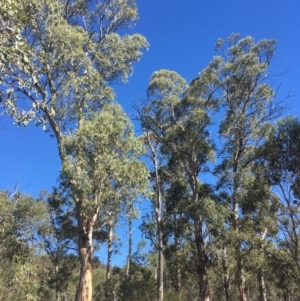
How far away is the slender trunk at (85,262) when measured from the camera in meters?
11.5

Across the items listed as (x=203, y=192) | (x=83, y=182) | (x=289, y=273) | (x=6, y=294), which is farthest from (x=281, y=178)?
(x=6, y=294)

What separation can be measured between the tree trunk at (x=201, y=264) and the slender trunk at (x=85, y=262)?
21.2ft

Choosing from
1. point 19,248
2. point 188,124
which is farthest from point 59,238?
point 188,124

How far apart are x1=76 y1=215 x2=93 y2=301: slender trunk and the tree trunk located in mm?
6471

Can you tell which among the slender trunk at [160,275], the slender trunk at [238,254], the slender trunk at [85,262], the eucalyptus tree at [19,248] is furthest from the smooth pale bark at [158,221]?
the slender trunk at [85,262]

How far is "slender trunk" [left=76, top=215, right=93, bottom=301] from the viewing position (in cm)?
1155

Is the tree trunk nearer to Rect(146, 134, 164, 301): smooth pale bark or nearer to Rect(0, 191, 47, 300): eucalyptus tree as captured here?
Rect(146, 134, 164, 301): smooth pale bark

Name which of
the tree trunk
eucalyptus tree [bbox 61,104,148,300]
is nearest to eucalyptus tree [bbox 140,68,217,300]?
the tree trunk

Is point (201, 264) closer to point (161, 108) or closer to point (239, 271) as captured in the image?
point (239, 271)

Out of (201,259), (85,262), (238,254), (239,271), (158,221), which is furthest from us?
(158,221)

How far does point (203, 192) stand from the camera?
17688 mm

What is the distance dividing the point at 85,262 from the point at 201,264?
7.00 meters

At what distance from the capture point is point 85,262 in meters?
11.8

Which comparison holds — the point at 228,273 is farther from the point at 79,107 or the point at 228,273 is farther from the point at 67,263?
the point at 67,263
